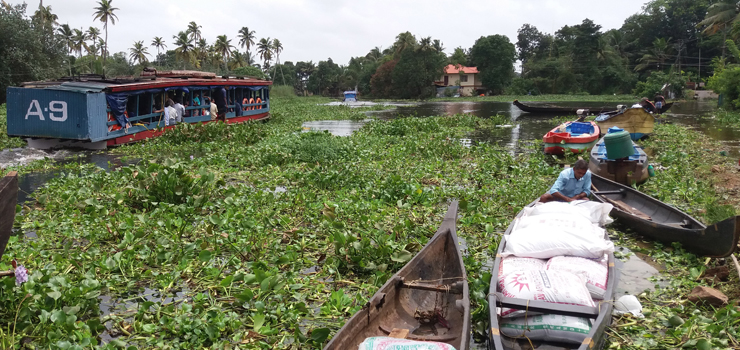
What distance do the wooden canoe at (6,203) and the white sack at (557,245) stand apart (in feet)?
14.1

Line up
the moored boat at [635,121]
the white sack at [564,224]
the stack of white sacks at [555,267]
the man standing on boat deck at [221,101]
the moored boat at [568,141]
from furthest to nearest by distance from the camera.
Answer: the man standing on boat deck at [221,101]
the moored boat at [635,121]
the moored boat at [568,141]
the white sack at [564,224]
the stack of white sacks at [555,267]

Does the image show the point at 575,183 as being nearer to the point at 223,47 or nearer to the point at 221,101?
the point at 221,101

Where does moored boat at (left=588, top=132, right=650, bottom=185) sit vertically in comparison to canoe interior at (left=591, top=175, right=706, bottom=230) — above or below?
above

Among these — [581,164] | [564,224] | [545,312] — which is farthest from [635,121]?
[545,312]

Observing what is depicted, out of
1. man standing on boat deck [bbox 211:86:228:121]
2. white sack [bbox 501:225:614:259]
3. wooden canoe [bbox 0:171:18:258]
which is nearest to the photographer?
wooden canoe [bbox 0:171:18:258]

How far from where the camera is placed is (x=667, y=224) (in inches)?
271

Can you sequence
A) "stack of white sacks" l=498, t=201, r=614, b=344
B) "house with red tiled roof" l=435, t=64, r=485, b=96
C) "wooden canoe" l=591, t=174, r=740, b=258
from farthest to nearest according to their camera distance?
1. "house with red tiled roof" l=435, t=64, r=485, b=96
2. "wooden canoe" l=591, t=174, r=740, b=258
3. "stack of white sacks" l=498, t=201, r=614, b=344

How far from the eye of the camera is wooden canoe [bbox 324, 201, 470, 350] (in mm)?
3888

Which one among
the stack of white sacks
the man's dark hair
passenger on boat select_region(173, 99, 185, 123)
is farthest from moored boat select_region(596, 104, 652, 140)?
passenger on boat select_region(173, 99, 185, 123)

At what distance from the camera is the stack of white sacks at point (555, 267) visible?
13.3ft

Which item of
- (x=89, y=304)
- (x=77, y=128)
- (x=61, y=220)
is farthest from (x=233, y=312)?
(x=77, y=128)

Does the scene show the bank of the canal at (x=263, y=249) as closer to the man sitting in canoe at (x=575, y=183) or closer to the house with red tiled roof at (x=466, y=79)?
the man sitting in canoe at (x=575, y=183)

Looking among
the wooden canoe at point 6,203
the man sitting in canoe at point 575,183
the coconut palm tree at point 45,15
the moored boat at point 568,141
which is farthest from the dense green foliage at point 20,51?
the man sitting in canoe at point 575,183

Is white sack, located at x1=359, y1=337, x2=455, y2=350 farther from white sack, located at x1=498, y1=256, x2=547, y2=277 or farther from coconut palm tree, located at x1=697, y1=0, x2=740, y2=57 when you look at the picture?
coconut palm tree, located at x1=697, y1=0, x2=740, y2=57
